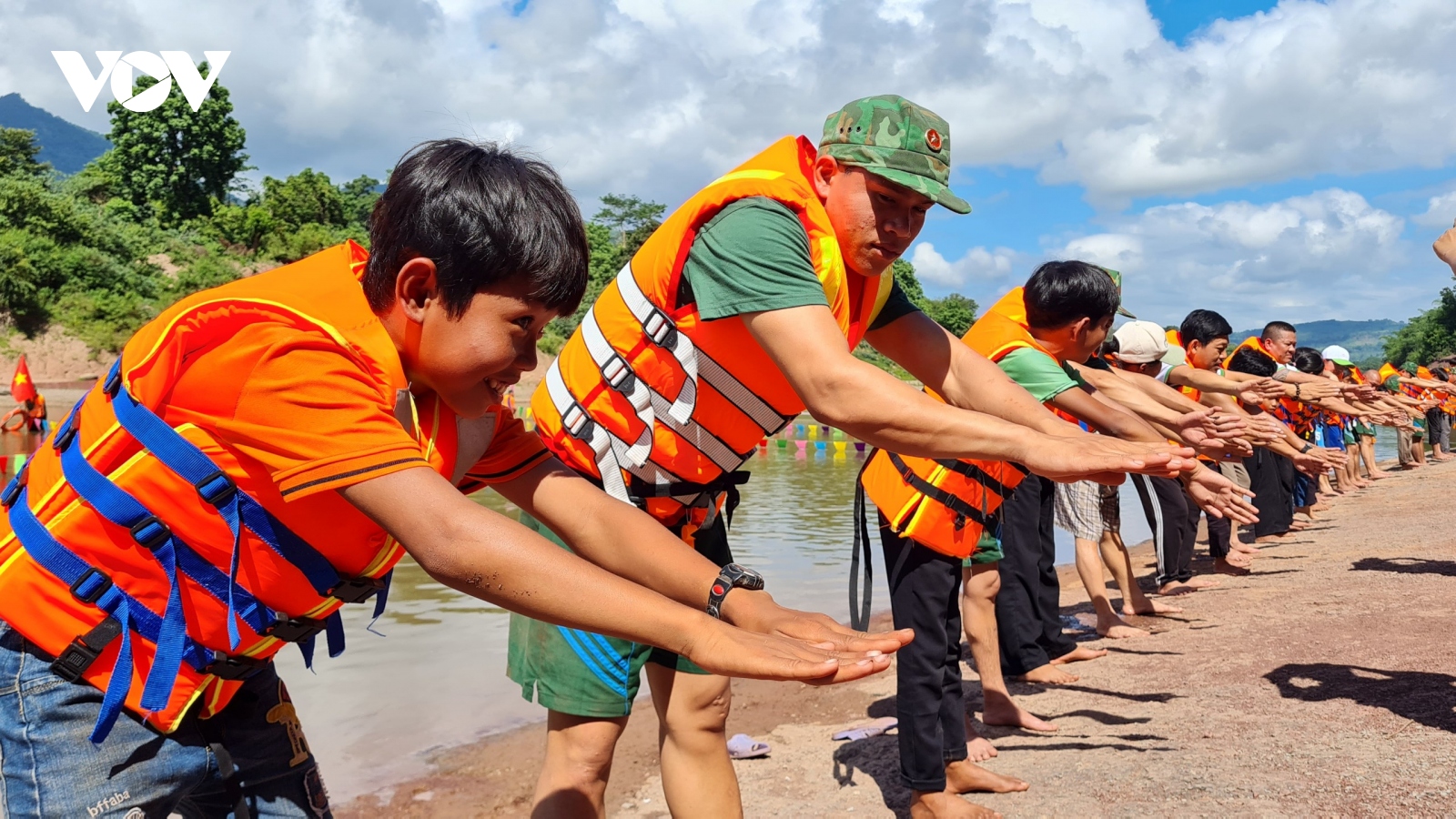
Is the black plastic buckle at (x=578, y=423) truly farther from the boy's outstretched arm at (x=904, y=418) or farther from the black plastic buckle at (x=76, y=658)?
the black plastic buckle at (x=76, y=658)

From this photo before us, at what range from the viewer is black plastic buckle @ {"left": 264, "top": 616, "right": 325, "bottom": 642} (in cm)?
183

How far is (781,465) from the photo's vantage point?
20.0m

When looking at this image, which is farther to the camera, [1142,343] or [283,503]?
[1142,343]

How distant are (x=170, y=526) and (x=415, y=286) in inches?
20.9

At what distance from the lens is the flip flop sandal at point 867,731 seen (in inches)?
192

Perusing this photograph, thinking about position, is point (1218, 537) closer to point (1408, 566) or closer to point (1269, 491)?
point (1408, 566)

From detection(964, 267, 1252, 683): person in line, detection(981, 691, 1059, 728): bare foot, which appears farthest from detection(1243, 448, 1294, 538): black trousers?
detection(981, 691, 1059, 728): bare foot

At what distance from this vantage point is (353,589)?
186cm

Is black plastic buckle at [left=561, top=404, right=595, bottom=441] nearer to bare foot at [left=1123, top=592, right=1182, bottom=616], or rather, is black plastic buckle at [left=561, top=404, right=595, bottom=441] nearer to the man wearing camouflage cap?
the man wearing camouflage cap

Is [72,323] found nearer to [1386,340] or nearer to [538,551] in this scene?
[538,551]

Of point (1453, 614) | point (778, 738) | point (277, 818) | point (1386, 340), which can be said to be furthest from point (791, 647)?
point (1386, 340)

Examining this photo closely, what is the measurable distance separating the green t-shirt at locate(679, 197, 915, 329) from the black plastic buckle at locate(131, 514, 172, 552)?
1.21m

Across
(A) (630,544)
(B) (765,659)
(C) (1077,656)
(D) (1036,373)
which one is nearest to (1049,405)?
(D) (1036,373)

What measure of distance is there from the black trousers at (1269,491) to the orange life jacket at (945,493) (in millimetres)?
7836
